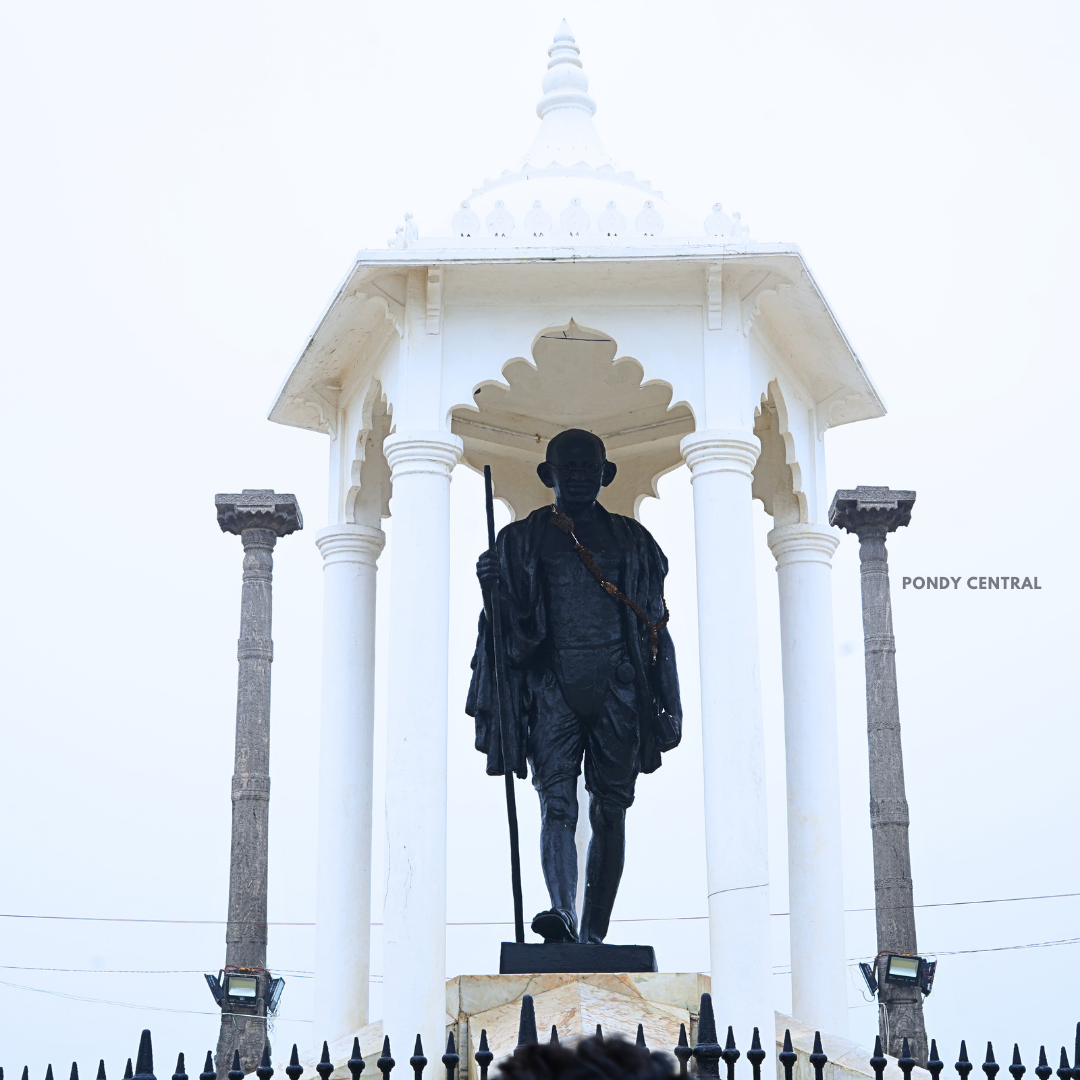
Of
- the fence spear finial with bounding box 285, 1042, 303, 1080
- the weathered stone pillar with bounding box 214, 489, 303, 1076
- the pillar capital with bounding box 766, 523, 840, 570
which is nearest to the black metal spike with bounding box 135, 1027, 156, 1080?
the fence spear finial with bounding box 285, 1042, 303, 1080

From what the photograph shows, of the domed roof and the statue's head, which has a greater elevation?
the domed roof

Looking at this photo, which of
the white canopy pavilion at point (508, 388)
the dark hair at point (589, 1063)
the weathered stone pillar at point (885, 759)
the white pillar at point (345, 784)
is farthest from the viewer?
the weathered stone pillar at point (885, 759)

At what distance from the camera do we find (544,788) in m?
10.4

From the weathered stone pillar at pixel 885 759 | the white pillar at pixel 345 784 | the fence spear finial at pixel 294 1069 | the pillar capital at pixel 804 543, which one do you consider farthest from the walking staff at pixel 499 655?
the weathered stone pillar at pixel 885 759

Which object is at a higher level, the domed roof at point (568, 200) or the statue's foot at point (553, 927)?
the domed roof at point (568, 200)

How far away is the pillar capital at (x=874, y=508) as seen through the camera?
23.3 meters

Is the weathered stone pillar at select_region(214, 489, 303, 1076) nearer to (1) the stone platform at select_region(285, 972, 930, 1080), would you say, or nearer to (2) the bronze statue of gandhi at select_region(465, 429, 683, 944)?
(2) the bronze statue of gandhi at select_region(465, 429, 683, 944)

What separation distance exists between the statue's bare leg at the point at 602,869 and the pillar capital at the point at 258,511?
13449mm

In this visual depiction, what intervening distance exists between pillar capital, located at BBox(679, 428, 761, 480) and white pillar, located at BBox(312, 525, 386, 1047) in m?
2.67

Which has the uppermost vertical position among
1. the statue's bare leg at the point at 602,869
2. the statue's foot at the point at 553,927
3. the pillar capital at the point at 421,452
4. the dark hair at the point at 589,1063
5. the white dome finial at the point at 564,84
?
the white dome finial at the point at 564,84

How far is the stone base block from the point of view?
953 cm

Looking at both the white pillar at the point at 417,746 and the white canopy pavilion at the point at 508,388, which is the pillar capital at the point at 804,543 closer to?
A: the white canopy pavilion at the point at 508,388

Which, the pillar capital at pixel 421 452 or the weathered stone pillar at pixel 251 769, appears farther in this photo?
the weathered stone pillar at pixel 251 769

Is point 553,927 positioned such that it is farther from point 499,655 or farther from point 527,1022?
point 527,1022
